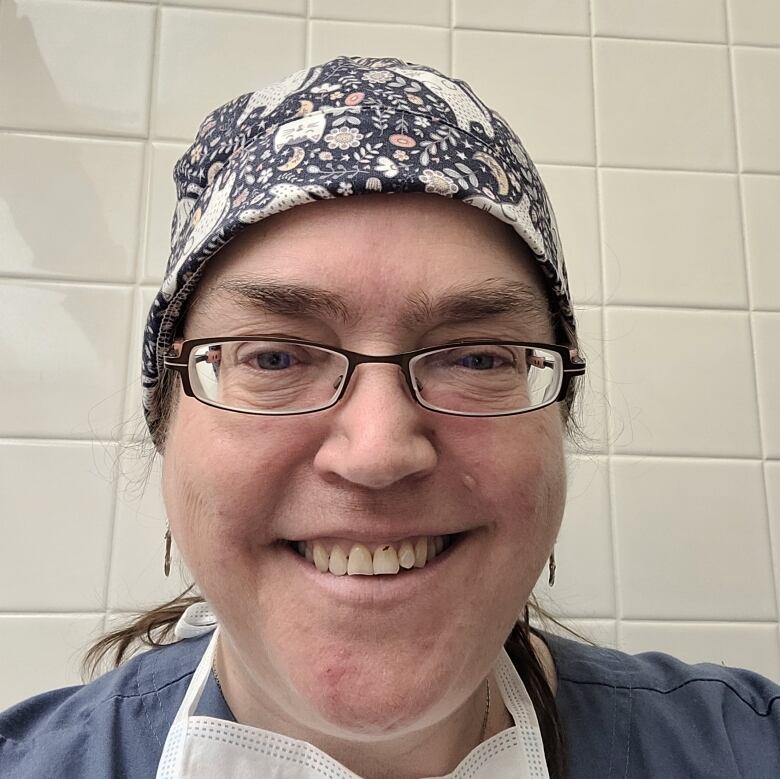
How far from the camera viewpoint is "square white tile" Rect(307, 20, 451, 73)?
126cm

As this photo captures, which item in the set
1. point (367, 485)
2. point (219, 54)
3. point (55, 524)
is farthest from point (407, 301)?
point (219, 54)

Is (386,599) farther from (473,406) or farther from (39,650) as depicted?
(39,650)

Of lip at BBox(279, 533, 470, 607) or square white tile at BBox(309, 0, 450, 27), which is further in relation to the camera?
square white tile at BBox(309, 0, 450, 27)

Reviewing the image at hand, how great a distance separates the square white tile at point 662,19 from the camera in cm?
132

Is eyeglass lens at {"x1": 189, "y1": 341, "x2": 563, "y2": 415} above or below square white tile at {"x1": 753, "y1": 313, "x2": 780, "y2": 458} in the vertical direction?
below

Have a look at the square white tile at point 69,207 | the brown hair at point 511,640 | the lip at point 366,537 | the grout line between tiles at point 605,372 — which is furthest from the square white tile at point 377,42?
the lip at point 366,537

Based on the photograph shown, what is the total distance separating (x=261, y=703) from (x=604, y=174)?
41.6 inches

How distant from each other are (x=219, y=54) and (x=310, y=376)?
0.92m

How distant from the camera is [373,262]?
578 mm

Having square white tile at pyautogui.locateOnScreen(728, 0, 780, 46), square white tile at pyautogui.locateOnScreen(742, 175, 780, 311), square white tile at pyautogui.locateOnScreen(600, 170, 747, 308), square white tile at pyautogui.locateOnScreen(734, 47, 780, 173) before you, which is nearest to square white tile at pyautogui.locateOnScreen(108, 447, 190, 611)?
square white tile at pyautogui.locateOnScreen(600, 170, 747, 308)

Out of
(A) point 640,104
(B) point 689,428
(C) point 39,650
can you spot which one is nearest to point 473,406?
(B) point 689,428

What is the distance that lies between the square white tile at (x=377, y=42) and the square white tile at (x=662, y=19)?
322mm

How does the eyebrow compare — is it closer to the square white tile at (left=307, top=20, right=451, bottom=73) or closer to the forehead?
the forehead

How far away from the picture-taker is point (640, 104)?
4.25ft
